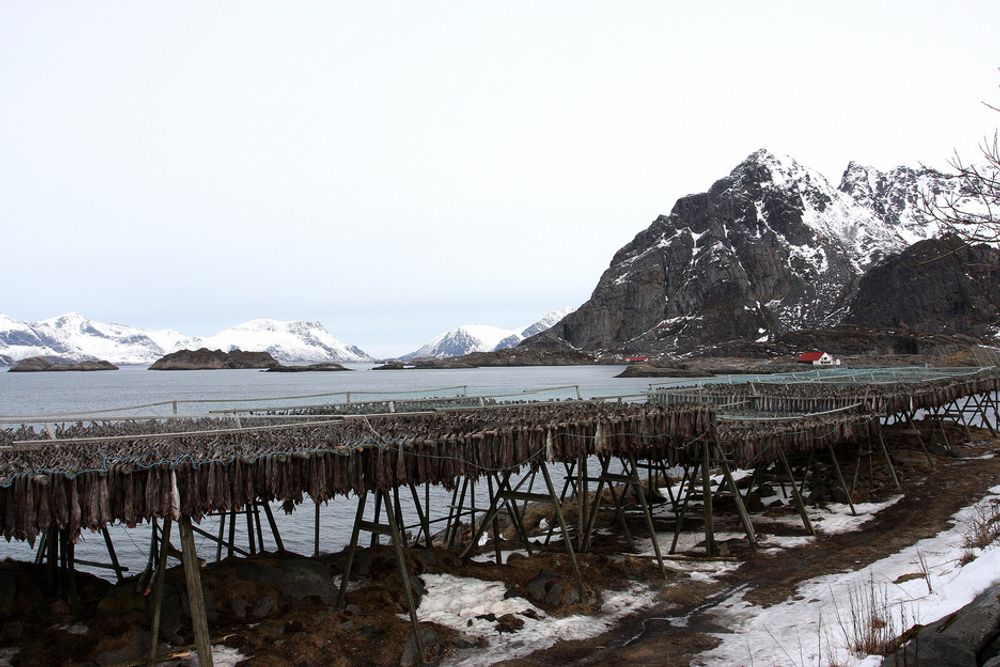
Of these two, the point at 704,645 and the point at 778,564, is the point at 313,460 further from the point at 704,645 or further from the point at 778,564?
the point at 778,564

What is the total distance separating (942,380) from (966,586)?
3033 centimetres

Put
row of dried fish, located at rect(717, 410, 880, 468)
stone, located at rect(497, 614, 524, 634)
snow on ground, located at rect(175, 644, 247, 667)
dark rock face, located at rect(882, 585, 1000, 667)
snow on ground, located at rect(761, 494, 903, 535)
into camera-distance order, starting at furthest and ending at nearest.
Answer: snow on ground, located at rect(761, 494, 903, 535)
row of dried fish, located at rect(717, 410, 880, 468)
stone, located at rect(497, 614, 524, 634)
snow on ground, located at rect(175, 644, 247, 667)
dark rock face, located at rect(882, 585, 1000, 667)

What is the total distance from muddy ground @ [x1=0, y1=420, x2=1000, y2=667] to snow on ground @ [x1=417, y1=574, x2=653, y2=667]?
206 millimetres

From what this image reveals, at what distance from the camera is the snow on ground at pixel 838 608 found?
9742mm

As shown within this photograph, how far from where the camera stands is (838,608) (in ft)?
42.4

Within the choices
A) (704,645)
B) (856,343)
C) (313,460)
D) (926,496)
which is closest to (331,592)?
(313,460)

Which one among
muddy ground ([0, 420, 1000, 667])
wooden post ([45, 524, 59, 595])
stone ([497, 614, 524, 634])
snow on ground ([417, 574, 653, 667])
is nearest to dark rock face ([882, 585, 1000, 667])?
muddy ground ([0, 420, 1000, 667])

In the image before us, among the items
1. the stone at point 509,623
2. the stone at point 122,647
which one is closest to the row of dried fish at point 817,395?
the stone at point 509,623

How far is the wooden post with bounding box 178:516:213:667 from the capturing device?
35.7 ft

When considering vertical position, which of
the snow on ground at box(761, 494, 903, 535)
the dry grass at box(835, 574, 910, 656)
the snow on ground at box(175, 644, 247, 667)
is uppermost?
the dry grass at box(835, 574, 910, 656)

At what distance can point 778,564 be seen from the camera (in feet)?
57.9

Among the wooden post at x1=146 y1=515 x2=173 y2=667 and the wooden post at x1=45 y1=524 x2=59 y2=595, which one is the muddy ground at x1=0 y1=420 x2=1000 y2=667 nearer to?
the wooden post at x1=45 y1=524 x2=59 y2=595

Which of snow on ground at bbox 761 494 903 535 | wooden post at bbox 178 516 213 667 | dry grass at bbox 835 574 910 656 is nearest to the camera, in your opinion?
dry grass at bbox 835 574 910 656

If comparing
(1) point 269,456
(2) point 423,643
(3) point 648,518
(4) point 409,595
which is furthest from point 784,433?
(1) point 269,456
